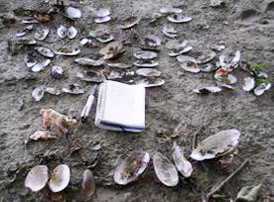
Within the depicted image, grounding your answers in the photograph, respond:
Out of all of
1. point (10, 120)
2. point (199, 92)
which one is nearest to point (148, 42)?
point (199, 92)

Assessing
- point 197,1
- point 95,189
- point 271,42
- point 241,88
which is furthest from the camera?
point 197,1

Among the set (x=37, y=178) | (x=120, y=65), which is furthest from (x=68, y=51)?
(x=37, y=178)

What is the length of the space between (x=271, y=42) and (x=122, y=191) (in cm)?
80

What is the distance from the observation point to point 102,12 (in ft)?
4.75

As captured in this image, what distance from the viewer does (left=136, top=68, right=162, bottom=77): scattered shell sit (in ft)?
3.85

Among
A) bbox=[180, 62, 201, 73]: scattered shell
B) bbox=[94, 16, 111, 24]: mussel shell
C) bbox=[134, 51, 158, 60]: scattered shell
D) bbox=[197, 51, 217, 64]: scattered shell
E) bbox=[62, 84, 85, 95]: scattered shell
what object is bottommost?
bbox=[62, 84, 85, 95]: scattered shell

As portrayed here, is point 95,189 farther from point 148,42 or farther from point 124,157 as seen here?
point 148,42

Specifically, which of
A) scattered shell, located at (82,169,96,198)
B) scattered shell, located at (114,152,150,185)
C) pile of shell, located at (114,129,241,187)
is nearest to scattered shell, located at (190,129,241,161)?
pile of shell, located at (114,129,241,187)

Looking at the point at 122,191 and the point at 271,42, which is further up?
the point at 271,42

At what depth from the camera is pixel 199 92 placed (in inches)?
43.8

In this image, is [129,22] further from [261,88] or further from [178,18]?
[261,88]

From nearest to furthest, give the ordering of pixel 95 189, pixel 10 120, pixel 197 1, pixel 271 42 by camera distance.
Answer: pixel 95 189 < pixel 10 120 < pixel 271 42 < pixel 197 1

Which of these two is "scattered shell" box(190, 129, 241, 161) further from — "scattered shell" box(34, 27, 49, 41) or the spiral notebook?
"scattered shell" box(34, 27, 49, 41)

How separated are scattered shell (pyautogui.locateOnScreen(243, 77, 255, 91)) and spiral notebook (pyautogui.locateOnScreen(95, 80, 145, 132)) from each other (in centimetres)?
33
